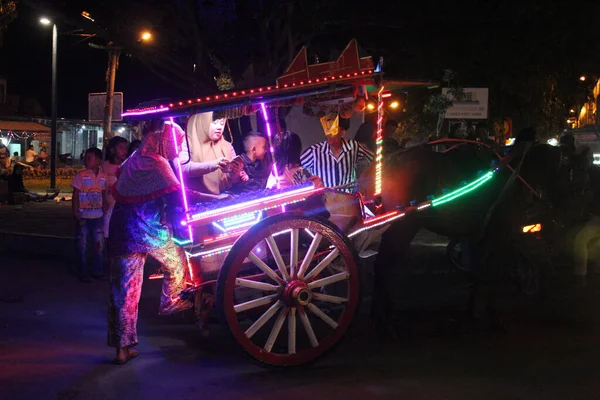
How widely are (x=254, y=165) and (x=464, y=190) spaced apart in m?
2.09

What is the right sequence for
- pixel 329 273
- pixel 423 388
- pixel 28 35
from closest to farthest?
pixel 423 388 < pixel 329 273 < pixel 28 35

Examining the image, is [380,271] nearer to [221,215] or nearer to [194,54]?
[221,215]

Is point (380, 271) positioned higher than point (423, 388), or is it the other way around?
point (380, 271)

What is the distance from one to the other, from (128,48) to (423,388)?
8.18m

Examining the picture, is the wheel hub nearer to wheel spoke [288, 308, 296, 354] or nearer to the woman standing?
wheel spoke [288, 308, 296, 354]

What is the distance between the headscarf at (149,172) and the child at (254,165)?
Result: 1.03 m

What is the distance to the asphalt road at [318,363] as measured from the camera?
193 inches

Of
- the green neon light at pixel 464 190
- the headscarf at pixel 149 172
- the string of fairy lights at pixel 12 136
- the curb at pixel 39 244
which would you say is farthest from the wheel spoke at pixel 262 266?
the string of fairy lights at pixel 12 136

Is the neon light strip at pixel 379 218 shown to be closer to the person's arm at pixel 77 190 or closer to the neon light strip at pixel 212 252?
the neon light strip at pixel 212 252

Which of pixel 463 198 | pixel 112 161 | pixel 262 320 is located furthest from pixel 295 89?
pixel 112 161

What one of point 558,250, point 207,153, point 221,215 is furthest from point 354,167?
point 558,250

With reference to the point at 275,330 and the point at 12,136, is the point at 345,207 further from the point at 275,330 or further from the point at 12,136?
the point at 12,136

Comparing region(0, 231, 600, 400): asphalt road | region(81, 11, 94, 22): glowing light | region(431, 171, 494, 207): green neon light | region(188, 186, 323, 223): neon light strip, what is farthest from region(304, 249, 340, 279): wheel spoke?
region(81, 11, 94, 22): glowing light

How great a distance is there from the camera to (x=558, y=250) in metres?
9.11
